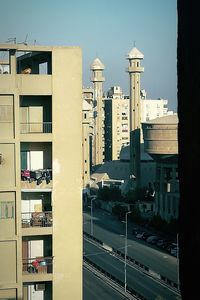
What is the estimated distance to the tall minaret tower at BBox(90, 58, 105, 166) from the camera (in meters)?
14.4

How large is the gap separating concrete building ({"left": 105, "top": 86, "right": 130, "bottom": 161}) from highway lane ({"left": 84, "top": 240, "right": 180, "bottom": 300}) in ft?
27.9

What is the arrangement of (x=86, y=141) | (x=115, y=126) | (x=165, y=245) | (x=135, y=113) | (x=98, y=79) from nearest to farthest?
(x=165, y=245), (x=135, y=113), (x=86, y=141), (x=98, y=79), (x=115, y=126)

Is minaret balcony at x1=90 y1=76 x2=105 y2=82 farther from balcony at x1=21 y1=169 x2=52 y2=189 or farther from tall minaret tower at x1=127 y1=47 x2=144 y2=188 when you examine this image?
balcony at x1=21 y1=169 x2=52 y2=189

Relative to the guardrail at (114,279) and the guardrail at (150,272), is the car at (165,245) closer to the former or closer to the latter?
the guardrail at (150,272)

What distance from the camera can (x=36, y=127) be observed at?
1.69 m

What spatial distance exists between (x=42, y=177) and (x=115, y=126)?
14.3 metres

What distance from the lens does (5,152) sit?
1.58 metres

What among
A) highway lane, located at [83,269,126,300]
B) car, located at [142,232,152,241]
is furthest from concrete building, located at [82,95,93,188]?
highway lane, located at [83,269,126,300]

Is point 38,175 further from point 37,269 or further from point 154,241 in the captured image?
point 154,241

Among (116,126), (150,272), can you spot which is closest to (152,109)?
(116,126)

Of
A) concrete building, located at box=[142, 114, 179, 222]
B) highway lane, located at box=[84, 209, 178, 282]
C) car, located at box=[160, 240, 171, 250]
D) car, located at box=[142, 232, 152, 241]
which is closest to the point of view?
highway lane, located at box=[84, 209, 178, 282]

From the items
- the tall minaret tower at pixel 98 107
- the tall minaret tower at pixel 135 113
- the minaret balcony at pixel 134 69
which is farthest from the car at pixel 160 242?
the tall minaret tower at pixel 98 107
